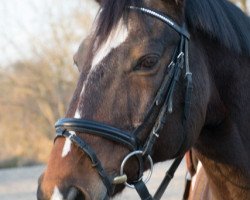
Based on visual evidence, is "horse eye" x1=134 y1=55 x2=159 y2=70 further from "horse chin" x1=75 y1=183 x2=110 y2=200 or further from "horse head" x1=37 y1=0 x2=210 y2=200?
"horse chin" x1=75 y1=183 x2=110 y2=200

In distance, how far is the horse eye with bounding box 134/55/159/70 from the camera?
2404mm

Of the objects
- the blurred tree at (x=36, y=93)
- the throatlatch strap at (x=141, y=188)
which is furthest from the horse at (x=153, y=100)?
the blurred tree at (x=36, y=93)

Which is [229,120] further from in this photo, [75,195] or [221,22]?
[75,195]

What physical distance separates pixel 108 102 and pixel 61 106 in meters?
21.0

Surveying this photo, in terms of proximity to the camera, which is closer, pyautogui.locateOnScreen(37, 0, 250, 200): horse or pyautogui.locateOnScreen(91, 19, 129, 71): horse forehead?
pyautogui.locateOnScreen(37, 0, 250, 200): horse

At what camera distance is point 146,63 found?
2.42 meters

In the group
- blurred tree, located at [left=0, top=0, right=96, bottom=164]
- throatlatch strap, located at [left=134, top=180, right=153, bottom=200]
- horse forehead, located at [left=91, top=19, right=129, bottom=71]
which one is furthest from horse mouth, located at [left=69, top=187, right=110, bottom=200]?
blurred tree, located at [left=0, top=0, right=96, bottom=164]

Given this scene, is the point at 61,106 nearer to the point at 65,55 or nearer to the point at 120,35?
the point at 65,55

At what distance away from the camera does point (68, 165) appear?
87.2 inches

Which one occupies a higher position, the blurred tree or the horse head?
the horse head

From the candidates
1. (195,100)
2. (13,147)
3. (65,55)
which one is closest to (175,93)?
(195,100)

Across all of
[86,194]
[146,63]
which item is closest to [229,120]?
[146,63]

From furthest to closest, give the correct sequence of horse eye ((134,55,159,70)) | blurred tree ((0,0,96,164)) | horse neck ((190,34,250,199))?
blurred tree ((0,0,96,164)) < horse neck ((190,34,250,199)) < horse eye ((134,55,159,70))

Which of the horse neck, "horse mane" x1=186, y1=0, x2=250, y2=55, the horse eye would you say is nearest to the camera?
the horse eye
